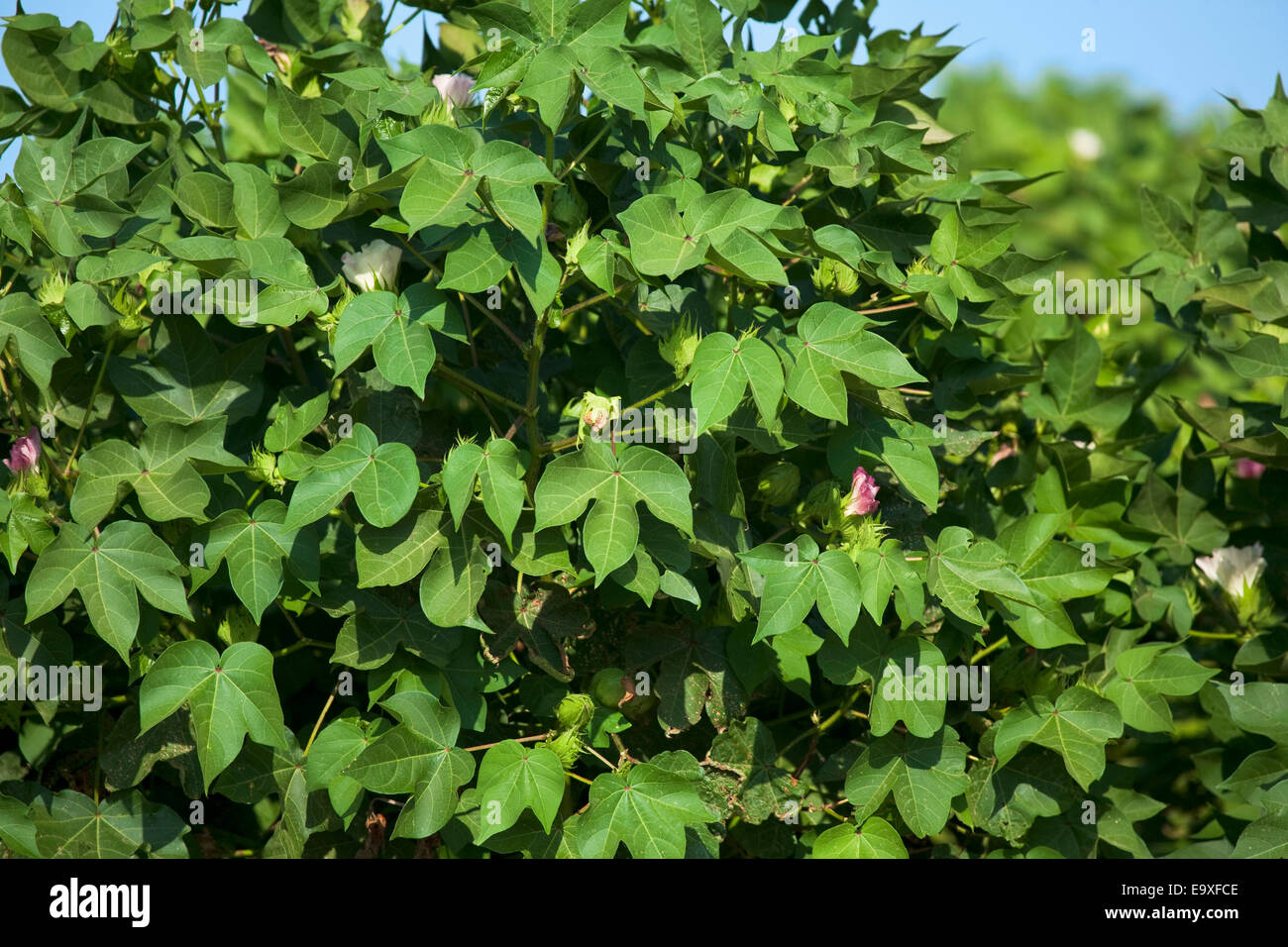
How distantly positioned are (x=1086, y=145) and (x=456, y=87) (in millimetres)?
4676

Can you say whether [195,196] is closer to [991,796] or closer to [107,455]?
[107,455]

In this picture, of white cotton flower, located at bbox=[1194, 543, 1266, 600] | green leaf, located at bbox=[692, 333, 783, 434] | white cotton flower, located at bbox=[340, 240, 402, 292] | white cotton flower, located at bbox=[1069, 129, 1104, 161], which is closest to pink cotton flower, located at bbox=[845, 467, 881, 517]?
green leaf, located at bbox=[692, 333, 783, 434]

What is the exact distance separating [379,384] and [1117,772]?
1397mm

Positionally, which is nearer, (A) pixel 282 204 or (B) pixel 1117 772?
(A) pixel 282 204

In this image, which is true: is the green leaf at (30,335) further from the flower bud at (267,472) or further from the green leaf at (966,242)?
the green leaf at (966,242)

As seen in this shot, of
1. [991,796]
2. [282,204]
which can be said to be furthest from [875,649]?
[282,204]

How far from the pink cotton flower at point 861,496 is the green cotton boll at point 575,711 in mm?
457

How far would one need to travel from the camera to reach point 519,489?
1.41 metres

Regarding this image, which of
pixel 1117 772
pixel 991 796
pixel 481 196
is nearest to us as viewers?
pixel 481 196

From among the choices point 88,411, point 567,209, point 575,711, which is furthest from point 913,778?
point 88,411

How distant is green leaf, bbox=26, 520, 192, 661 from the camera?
1465 millimetres

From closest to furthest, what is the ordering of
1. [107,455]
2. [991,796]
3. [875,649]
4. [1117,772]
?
[107,455], [875,649], [991,796], [1117,772]

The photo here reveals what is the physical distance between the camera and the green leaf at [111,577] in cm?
146
